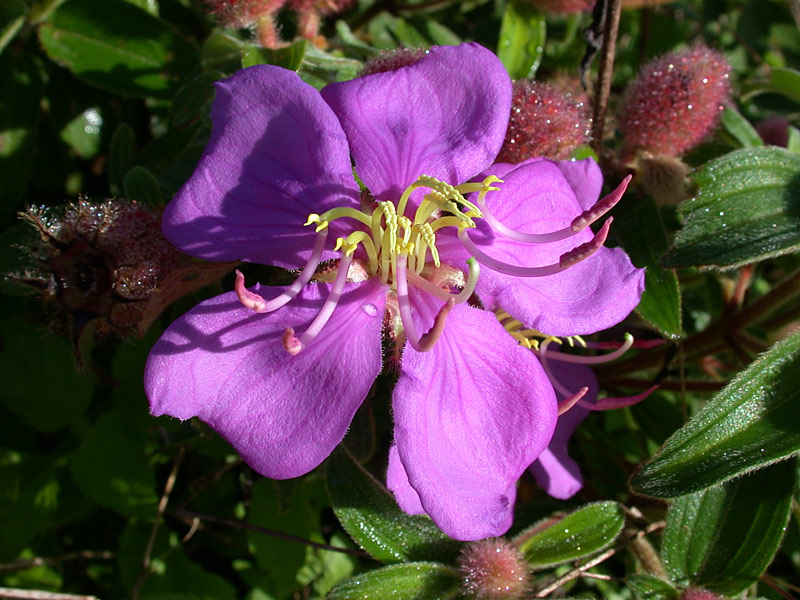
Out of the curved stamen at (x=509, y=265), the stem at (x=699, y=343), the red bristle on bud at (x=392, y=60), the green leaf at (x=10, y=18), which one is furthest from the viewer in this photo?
the stem at (x=699, y=343)

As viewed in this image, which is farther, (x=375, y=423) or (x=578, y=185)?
(x=375, y=423)

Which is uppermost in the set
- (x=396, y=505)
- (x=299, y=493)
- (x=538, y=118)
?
(x=538, y=118)

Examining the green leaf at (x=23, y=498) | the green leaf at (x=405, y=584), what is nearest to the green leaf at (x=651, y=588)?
the green leaf at (x=405, y=584)

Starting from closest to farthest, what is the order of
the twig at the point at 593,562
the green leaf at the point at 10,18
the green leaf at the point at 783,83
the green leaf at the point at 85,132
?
the twig at the point at 593,562
the green leaf at the point at 10,18
the green leaf at the point at 783,83
the green leaf at the point at 85,132

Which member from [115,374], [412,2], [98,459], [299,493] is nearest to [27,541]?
[98,459]

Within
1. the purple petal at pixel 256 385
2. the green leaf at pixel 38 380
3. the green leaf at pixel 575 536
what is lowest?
the green leaf at pixel 38 380

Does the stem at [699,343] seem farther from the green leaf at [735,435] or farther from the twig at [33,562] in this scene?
the twig at [33,562]

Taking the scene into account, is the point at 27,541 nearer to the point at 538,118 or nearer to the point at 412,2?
the point at 538,118
